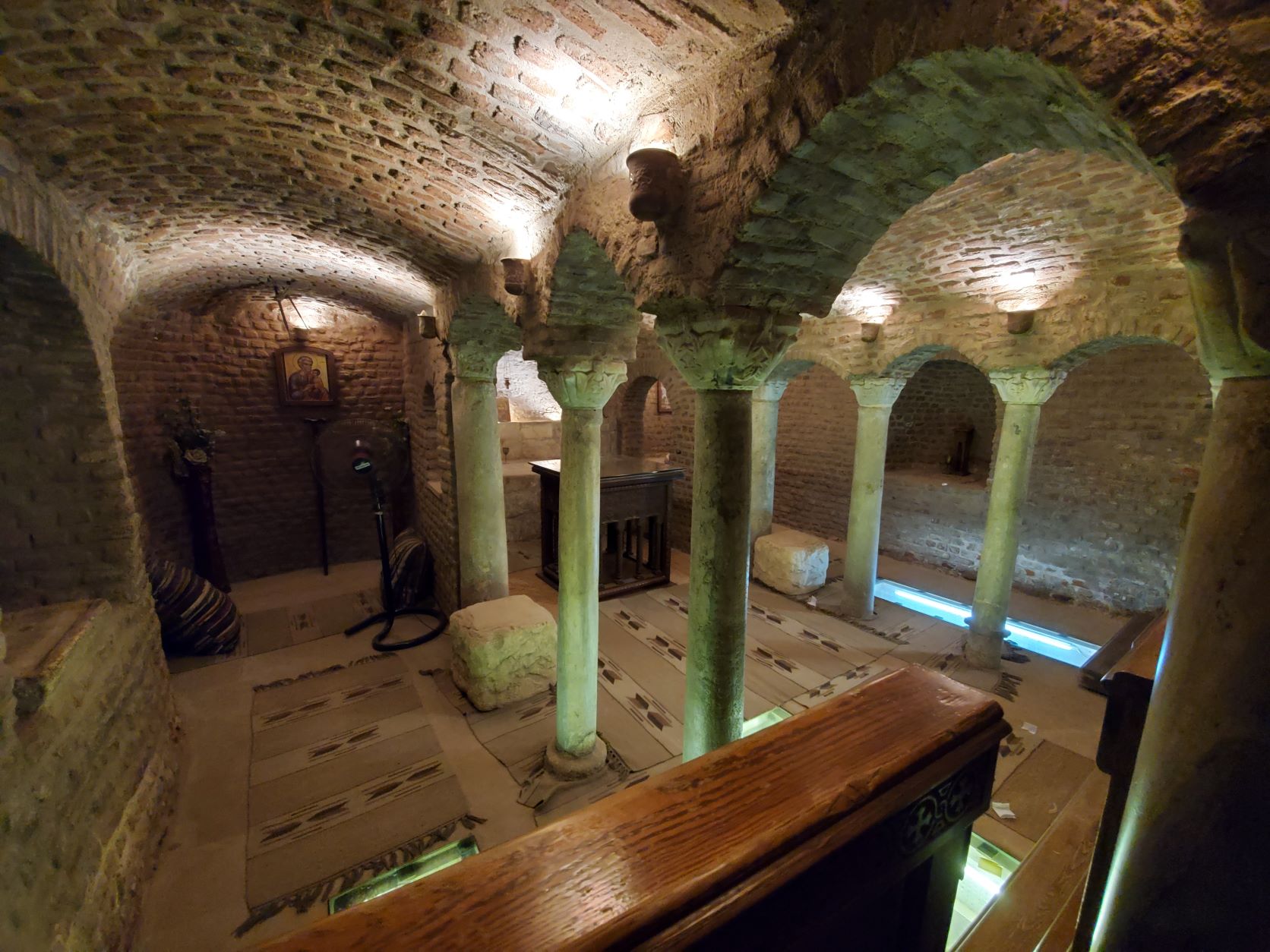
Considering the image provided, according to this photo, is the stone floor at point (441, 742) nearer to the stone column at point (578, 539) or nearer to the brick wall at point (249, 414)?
the stone column at point (578, 539)

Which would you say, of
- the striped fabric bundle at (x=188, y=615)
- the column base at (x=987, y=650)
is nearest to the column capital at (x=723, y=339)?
the column base at (x=987, y=650)

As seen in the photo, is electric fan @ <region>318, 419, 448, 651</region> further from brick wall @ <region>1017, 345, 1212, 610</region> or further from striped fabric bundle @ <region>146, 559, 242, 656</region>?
brick wall @ <region>1017, 345, 1212, 610</region>

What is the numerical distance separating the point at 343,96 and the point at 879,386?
18.3 ft

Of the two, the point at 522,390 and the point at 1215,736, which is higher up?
the point at 522,390

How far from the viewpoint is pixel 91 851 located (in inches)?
104

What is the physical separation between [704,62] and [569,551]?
281 centimetres

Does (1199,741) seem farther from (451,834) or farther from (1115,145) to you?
(451,834)

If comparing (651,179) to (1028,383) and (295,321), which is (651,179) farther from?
(295,321)

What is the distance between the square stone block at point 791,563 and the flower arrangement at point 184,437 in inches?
295

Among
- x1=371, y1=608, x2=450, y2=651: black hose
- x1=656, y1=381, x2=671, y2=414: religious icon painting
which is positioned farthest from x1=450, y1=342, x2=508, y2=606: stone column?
x1=656, y1=381, x2=671, y2=414: religious icon painting

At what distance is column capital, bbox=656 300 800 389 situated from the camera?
240 cm

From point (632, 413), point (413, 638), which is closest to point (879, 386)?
point (632, 413)

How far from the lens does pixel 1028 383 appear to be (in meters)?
4.93

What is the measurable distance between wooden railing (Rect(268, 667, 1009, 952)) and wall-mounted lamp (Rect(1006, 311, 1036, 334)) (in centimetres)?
479
